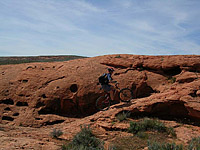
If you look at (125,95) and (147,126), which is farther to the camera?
(125,95)

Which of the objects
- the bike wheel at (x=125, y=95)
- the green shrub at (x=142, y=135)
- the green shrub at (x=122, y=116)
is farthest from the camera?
the bike wheel at (x=125, y=95)

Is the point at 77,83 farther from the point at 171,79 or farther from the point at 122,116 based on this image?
the point at 171,79

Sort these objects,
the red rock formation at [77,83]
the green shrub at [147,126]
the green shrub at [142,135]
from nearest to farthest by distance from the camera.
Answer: the green shrub at [142,135]
the green shrub at [147,126]
the red rock formation at [77,83]

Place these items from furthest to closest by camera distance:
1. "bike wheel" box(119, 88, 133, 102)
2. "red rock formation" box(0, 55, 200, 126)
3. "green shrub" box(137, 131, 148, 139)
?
1. "red rock formation" box(0, 55, 200, 126)
2. "bike wheel" box(119, 88, 133, 102)
3. "green shrub" box(137, 131, 148, 139)

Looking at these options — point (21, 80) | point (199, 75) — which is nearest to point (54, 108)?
point (21, 80)

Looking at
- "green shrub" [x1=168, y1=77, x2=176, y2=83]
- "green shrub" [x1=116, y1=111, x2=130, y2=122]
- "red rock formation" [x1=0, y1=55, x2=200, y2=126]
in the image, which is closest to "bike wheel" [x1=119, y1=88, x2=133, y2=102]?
"red rock formation" [x1=0, y1=55, x2=200, y2=126]

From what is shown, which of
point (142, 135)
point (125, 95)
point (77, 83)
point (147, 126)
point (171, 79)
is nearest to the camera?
point (142, 135)

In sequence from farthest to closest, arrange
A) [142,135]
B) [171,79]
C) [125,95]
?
[171,79], [125,95], [142,135]

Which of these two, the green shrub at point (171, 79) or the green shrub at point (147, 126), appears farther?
the green shrub at point (171, 79)

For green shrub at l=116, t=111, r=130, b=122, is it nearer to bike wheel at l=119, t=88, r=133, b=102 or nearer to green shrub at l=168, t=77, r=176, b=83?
bike wheel at l=119, t=88, r=133, b=102

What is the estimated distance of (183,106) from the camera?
7.68m

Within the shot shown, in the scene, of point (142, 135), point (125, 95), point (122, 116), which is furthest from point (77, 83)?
point (142, 135)

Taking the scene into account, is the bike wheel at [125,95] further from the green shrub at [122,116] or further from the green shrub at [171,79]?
the green shrub at [171,79]

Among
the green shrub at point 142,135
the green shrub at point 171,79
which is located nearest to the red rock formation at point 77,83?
the green shrub at point 171,79
